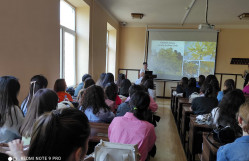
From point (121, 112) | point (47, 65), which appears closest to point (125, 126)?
point (121, 112)

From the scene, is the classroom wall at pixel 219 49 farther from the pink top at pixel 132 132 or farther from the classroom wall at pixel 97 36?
the pink top at pixel 132 132

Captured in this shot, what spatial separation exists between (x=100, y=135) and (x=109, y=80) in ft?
6.87

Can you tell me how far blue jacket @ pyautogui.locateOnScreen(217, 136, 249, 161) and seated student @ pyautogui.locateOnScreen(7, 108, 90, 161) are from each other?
97cm

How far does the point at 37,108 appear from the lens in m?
1.50

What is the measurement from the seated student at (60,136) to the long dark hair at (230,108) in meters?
1.82

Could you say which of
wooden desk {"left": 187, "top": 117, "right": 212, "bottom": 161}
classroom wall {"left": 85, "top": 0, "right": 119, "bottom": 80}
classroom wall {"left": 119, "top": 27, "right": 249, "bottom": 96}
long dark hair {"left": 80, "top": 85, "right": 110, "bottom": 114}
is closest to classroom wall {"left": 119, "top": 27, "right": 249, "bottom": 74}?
classroom wall {"left": 119, "top": 27, "right": 249, "bottom": 96}

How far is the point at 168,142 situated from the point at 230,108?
161cm

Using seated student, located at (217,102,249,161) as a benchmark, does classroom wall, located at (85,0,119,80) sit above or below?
above

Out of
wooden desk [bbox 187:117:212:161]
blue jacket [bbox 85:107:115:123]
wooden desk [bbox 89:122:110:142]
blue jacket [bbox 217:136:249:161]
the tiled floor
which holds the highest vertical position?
blue jacket [bbox 217:136:249:161]

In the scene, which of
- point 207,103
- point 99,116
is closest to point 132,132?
point 99,116

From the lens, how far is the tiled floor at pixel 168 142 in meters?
2.83

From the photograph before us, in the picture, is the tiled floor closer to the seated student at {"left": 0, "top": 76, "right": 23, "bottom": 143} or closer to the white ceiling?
the seated student at {"left": 0, "top": 76, "right": 23, "bottom": 143}

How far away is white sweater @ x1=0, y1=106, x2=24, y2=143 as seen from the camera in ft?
5.13

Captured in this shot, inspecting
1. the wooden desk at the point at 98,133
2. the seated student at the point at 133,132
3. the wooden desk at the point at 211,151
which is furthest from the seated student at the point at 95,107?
the wooden desk at the point at 211,151
